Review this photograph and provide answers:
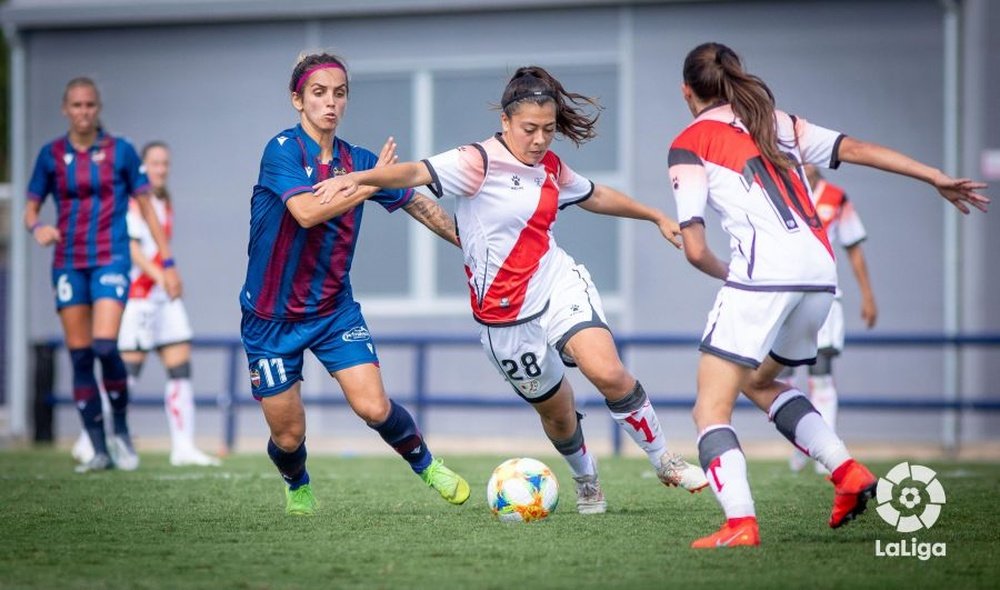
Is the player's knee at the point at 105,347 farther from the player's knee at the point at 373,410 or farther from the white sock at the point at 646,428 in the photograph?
the white sock at the point at 646,428

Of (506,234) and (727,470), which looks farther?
(506,234)

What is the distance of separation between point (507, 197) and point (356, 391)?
3.71 feet

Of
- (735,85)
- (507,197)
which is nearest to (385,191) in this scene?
(507,197)

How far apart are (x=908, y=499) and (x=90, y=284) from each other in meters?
5.53

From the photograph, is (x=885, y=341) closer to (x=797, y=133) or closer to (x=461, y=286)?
(x=461, y=286)

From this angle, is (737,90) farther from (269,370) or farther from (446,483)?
(269,370)

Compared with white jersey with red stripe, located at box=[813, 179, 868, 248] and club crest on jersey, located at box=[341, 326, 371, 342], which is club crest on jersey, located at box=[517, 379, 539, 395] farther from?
white jersey with red stripe, located at box=[813, 179, 868, 248]

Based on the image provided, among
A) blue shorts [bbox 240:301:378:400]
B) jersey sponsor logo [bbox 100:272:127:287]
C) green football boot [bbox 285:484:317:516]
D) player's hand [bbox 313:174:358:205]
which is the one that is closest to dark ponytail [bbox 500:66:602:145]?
player's hand [bbox 313:174:358:205]

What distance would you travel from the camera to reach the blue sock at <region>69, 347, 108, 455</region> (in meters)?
9.88

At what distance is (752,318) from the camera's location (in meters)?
5.66

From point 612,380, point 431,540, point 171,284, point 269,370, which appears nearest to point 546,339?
point 612,380

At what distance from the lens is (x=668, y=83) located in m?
14.6

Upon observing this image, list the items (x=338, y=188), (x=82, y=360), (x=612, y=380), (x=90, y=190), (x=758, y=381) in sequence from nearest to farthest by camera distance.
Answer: (x=338, y=188) → (x=758, y=381) → (x=612, y=380) → (x=82, y=360) → (x=90, y=190)

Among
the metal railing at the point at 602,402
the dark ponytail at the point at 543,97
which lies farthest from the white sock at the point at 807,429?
the metal railing at the point at 602,402
